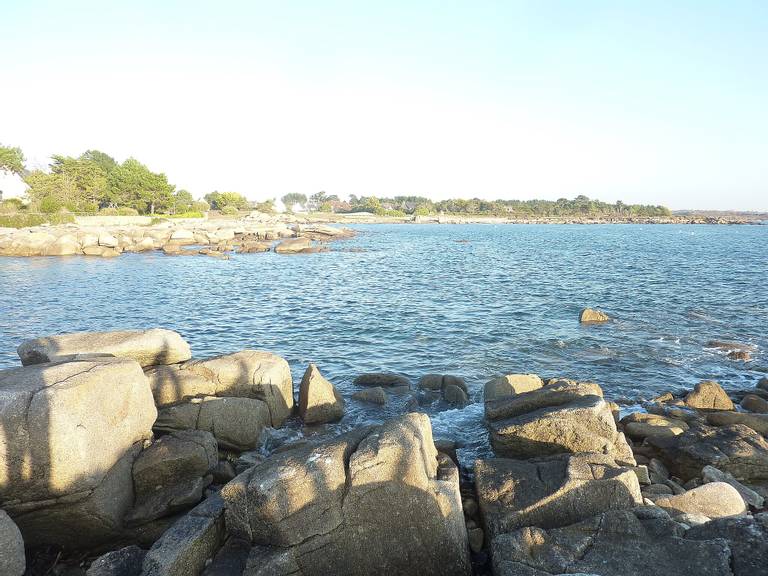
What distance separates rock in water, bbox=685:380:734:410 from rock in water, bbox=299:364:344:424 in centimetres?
1108

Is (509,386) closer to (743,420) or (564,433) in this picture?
(564,433)

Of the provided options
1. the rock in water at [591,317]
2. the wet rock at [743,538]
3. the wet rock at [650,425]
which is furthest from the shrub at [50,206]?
the wet rock at [743,538]

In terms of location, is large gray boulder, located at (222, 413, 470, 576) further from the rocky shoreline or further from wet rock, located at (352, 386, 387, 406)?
wet rock, located at (352, 386, 387, 406)

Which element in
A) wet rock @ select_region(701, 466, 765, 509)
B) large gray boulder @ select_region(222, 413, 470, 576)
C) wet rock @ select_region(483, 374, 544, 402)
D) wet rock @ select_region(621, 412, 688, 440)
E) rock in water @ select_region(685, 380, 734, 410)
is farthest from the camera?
rock in water @ select_region(685, 380, 734, 410)

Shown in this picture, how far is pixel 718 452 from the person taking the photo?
11.2 m

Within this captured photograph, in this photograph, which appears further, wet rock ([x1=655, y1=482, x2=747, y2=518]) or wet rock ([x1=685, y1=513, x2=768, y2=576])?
wet rock ([x1=655, y1=482, x2=747, y2=518])

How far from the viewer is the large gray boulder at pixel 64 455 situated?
8.14 meters

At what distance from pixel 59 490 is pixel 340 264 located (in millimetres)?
50261

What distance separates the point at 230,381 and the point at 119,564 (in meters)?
6.66

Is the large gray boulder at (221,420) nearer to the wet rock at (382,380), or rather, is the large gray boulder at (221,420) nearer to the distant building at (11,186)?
the wet rock at (382,380)

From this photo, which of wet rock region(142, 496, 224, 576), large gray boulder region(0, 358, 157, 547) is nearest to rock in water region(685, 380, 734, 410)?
wet rock region(142, 496, 224, 576)

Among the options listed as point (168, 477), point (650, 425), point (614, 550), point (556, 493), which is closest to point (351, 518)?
point (556, 493)

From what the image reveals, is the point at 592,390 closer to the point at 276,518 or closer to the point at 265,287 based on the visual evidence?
the point at 276,518

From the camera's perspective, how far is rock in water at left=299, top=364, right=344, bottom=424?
14448 mm
